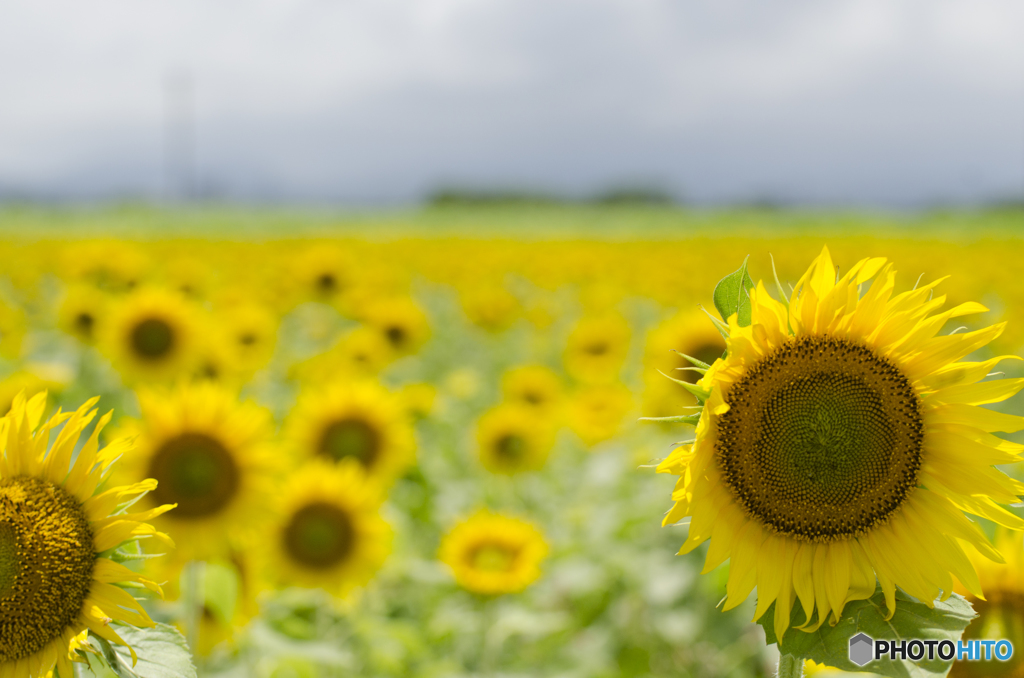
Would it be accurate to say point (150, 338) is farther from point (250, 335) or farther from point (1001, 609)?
point (1001, 609)

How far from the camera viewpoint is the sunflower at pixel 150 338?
3947mm

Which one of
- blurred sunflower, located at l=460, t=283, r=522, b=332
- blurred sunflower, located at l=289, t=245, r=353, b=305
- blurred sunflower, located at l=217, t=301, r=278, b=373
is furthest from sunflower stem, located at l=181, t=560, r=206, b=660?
blurred sunflower, located at l=460, t=283, r=522, b=332

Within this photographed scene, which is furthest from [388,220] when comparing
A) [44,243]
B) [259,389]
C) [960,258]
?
[259,389]

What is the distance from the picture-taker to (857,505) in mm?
1057

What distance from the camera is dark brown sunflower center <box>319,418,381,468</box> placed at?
3.48 metres

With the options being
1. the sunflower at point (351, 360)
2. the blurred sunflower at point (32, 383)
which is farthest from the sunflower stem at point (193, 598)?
the sunflower at point (351, 360)

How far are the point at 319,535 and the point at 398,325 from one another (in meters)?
2.52

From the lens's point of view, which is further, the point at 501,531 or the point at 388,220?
the point at 388,220

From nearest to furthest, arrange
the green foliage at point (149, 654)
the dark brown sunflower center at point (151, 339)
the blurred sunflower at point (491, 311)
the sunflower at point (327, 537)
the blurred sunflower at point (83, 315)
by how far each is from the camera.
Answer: the green foliage at point (149, 654), the sunflower at point (327, 537), the dark brown sunflower center at point (151, 339), the blurred sunflower at point (83, 315), the blurred sunflower at point (491, 311)

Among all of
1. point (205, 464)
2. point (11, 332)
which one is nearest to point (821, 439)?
point (205, 464)

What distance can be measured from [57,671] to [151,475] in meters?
1.52

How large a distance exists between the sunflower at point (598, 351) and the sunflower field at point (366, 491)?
0.03m

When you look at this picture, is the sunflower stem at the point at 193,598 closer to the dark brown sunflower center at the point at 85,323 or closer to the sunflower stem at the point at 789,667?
the sunflower stem at the point at 789,667

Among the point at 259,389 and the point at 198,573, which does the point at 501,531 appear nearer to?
the point at 198,573
